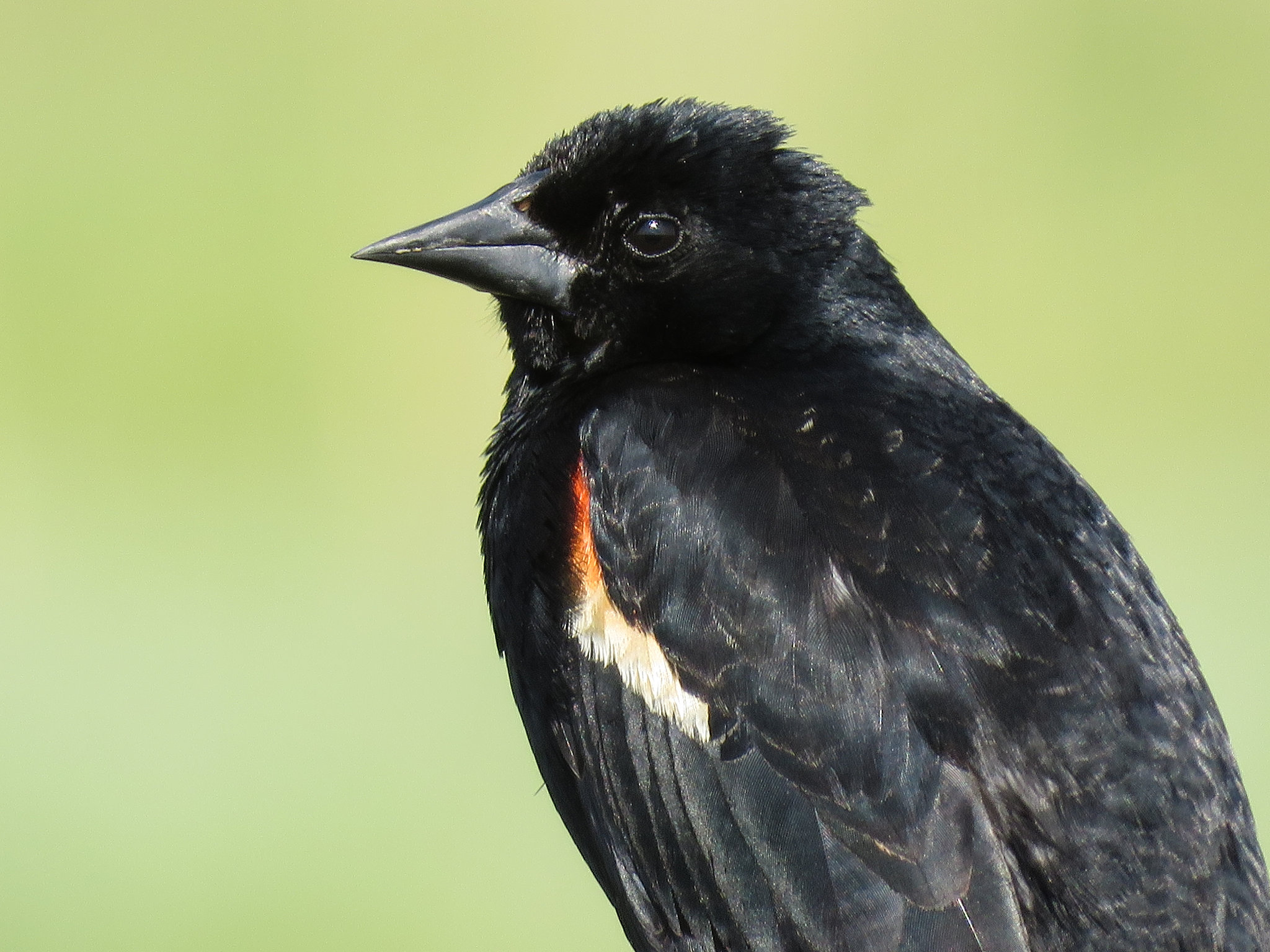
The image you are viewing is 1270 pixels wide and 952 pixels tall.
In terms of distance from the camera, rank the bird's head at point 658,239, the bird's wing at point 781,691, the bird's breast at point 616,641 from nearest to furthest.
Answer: the bird's wing at point 781,691 < the bird's breast at point 616,641 < the bird's head at point 658,239

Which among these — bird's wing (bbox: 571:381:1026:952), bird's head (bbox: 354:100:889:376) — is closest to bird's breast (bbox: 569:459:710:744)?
bird's wing (bbox: 571:381:1026:952)

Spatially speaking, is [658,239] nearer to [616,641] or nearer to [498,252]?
[498,252]

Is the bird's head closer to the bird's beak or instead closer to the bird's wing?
the bird's beak

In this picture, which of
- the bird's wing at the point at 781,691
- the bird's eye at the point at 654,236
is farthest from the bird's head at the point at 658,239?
the bird's wing at the point at 781,691

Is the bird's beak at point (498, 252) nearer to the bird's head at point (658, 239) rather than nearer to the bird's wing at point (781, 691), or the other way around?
the bird's head at point (658, 239)

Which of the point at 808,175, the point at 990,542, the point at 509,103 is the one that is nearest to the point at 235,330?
the point at 509,103

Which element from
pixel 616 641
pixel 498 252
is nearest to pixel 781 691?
pixel 616 641

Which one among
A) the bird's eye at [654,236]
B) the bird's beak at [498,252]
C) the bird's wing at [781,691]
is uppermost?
the bird's beak at [498,252]
